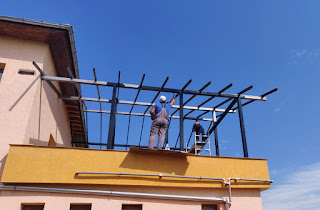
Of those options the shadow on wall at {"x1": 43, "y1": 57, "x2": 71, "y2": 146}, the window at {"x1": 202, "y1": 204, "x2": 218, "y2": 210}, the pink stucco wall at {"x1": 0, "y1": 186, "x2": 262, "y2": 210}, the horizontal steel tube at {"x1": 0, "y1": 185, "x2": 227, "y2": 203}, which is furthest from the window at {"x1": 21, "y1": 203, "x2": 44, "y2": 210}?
the window at {"x1": 202, "y1": 204, "x2": 218, "y2": 210}

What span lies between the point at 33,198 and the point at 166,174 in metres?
3.64

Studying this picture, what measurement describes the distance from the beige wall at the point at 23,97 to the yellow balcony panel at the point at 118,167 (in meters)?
0.74

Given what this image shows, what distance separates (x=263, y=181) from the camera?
7930 millimetres

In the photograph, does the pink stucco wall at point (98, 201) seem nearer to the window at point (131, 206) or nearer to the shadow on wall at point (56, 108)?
the window at point (131, 206)

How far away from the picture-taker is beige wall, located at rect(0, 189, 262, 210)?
21.6 feet

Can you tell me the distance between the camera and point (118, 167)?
7254 mm

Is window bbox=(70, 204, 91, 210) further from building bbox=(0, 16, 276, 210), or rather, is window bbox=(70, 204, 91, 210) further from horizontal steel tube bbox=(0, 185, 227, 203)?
horizontal steel tube bbox=(0, 185, 227, 203)

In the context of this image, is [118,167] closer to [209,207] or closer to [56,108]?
[209,207]

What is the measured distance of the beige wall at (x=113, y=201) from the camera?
6.59 m

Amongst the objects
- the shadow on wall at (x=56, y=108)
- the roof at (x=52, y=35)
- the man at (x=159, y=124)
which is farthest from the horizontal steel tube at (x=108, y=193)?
the roof at (x=52, y=35)

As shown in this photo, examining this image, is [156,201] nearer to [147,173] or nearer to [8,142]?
[147,173]

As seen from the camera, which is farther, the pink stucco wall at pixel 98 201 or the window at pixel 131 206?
the window at pixel 131 206

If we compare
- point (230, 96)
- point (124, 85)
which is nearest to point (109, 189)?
point (124, 85)

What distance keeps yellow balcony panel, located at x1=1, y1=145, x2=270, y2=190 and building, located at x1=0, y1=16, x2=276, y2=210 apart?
0.08ft
